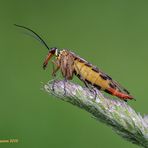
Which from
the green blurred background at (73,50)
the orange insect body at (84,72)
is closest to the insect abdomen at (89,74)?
the orange insect body at (84,72)

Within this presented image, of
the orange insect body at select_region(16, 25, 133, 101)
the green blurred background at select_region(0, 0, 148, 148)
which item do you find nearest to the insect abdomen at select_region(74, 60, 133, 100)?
the orange insect body at select_region(16, 25, 133, 101)

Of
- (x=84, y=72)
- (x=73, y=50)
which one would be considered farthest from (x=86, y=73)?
(x=73, y=50)

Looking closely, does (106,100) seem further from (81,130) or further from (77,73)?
(81,130)

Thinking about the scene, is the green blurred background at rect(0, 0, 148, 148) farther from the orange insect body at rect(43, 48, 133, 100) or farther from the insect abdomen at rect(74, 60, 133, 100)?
the insect abdomen at rect(74, 60, 133, 100)

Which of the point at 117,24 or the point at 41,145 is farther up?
the point at 117,24

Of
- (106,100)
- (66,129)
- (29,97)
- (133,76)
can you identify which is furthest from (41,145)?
(106,100)

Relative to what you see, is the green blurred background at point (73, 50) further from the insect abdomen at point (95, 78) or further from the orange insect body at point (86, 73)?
the insect abdomen at point (95, 78)

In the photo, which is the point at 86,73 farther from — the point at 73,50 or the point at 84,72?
the point at 73,50
